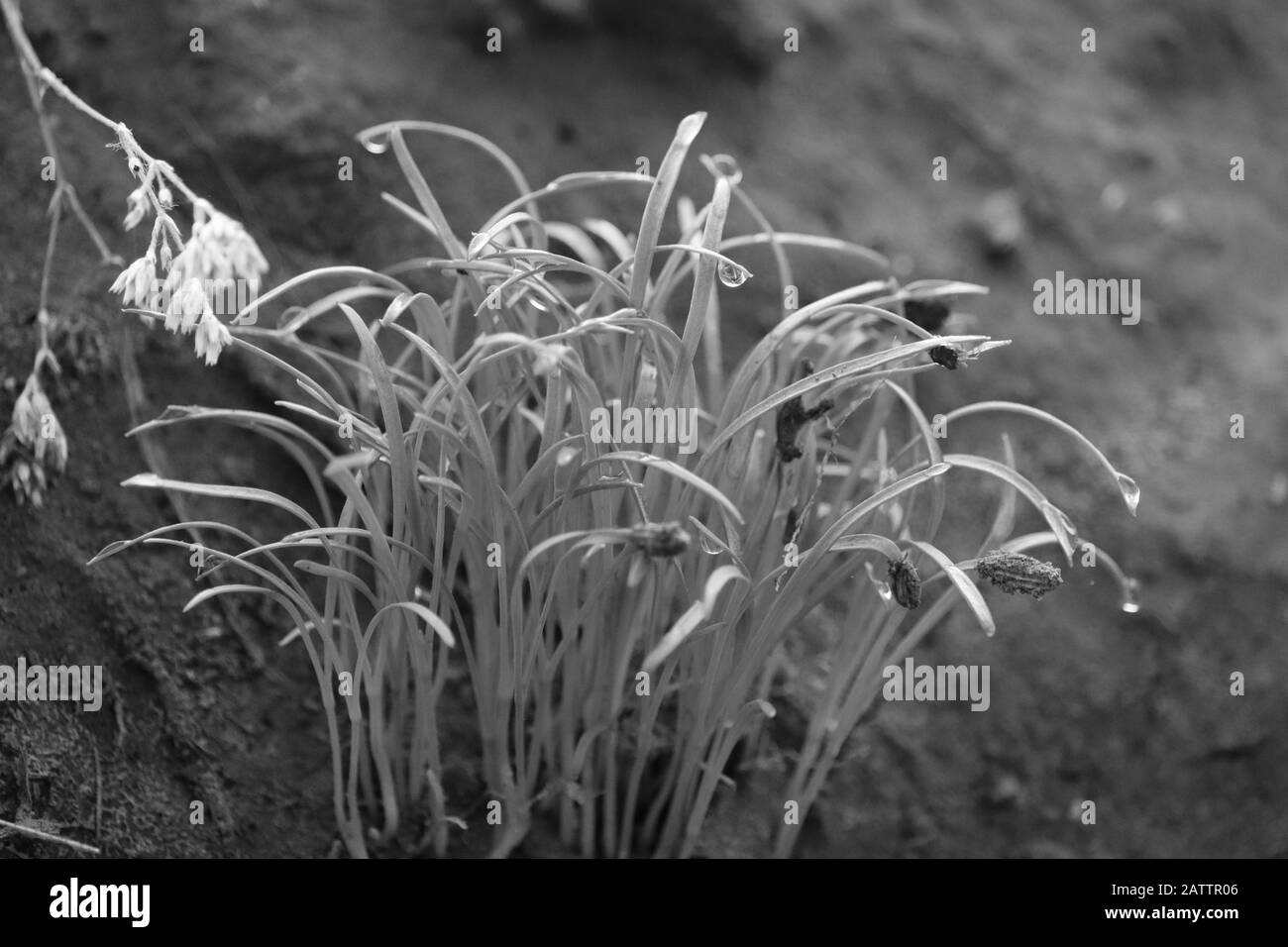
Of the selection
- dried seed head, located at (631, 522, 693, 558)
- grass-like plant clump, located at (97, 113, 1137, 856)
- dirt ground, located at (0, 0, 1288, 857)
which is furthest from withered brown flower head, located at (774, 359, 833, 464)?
dirt ground, located at (0, 0, 1288, 857)

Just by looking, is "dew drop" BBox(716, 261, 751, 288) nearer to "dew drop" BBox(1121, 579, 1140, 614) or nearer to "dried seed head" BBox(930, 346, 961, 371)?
"dried seed head" BBox(930, 346, 961, 371)

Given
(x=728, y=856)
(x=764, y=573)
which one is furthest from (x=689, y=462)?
(x=728, y=856)

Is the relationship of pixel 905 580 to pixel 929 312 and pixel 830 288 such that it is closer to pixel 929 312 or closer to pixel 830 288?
pixel 929 312

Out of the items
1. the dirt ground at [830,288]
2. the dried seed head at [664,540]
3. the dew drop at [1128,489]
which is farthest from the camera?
the dirt ground at [830,288]

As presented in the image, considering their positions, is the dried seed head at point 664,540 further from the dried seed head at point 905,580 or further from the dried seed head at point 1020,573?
the dried seed head at point 1020,573

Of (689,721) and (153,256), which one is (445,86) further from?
(689,721)

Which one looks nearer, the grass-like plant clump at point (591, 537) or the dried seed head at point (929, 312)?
the grass-like plant clump at point (591, 537)

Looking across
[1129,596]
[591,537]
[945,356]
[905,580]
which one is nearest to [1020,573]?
[905,580]

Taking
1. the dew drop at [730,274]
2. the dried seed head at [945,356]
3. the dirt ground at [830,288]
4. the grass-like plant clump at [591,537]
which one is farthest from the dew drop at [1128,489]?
the dirt ground at [830,288]
